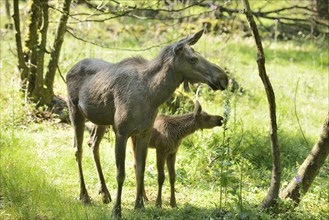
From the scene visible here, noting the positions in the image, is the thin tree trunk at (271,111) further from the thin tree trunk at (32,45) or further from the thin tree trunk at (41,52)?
the thin tree trunk at (32,45)

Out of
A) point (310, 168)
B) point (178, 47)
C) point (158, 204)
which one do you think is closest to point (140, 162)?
point (158, 204)

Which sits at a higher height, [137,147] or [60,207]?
[137,147]

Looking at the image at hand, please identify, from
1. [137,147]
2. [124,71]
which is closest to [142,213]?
[137,147]

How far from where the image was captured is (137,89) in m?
6.29

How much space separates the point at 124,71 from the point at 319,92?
320 inches

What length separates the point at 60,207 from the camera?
615cm

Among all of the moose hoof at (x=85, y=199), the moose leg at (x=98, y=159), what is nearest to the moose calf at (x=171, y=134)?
the moose leg at (x=98, y=159)

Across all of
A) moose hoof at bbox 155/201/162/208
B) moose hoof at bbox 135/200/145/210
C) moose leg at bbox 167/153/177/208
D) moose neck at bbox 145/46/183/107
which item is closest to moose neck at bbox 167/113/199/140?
moose leg at bbox 167/153/177/208

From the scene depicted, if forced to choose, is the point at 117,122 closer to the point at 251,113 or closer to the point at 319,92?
the point at 251,113

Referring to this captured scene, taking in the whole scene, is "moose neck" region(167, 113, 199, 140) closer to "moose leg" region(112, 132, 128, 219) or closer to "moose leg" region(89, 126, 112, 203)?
"moose leg" region(89, 126, 112, 203)

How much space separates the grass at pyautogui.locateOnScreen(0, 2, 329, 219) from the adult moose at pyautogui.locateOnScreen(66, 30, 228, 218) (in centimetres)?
36

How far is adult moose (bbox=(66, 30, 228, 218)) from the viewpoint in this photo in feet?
20.0

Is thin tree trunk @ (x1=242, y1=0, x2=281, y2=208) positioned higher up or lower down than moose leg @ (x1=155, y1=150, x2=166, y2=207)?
higher up

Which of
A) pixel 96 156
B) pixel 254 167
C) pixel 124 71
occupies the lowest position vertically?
pixel 254 167
